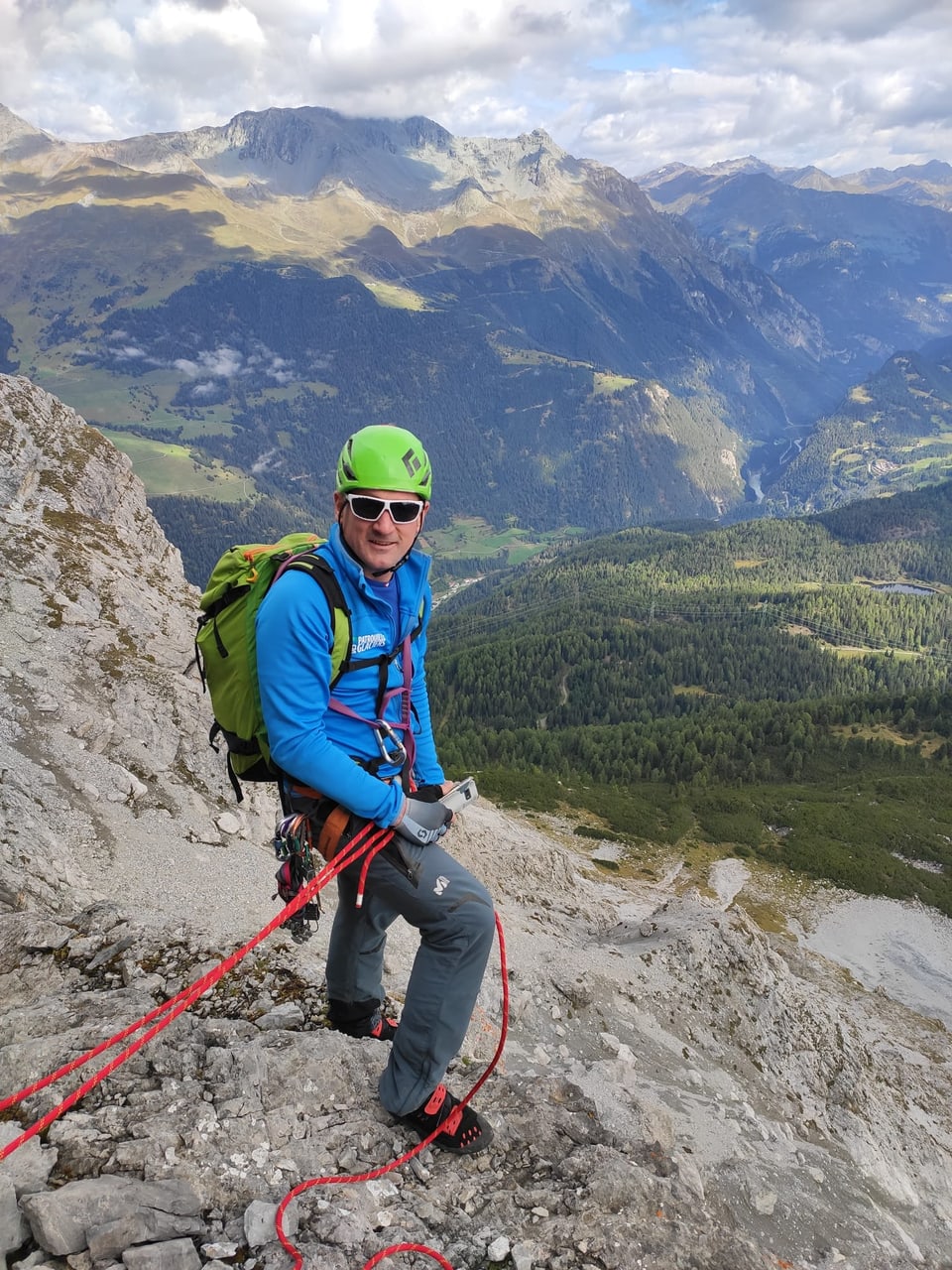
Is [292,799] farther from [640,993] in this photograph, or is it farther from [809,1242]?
[640,993]

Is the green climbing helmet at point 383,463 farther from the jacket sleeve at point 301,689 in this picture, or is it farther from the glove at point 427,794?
the glove at point 427,794

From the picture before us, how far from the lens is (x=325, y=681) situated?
667 cm

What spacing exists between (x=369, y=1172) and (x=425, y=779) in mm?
4010

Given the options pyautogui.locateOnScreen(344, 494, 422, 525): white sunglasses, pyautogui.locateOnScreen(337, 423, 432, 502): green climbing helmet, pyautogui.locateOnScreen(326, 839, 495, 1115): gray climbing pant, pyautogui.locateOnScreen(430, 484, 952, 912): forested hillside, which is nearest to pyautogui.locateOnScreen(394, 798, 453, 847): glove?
pyautogui.locateOnScreen(326, 839, 495, 1115): gray climbing pant

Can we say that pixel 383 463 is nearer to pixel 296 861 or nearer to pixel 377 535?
pixel 377 535

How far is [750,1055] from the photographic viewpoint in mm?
19719

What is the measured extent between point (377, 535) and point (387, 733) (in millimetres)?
2050

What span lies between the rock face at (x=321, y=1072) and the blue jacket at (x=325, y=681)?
12.8 feet

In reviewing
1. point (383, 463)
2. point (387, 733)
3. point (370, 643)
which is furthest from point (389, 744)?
point (383, 463)

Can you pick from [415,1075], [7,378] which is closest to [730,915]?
[415,1075]

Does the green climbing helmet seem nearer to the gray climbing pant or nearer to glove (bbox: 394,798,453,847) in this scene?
glove (bbox: 394,798,453,847)

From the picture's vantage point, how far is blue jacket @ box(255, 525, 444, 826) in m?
6.45

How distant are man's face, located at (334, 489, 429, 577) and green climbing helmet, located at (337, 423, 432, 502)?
87 millimetres

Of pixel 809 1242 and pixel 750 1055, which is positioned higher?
pixel 809 1242
